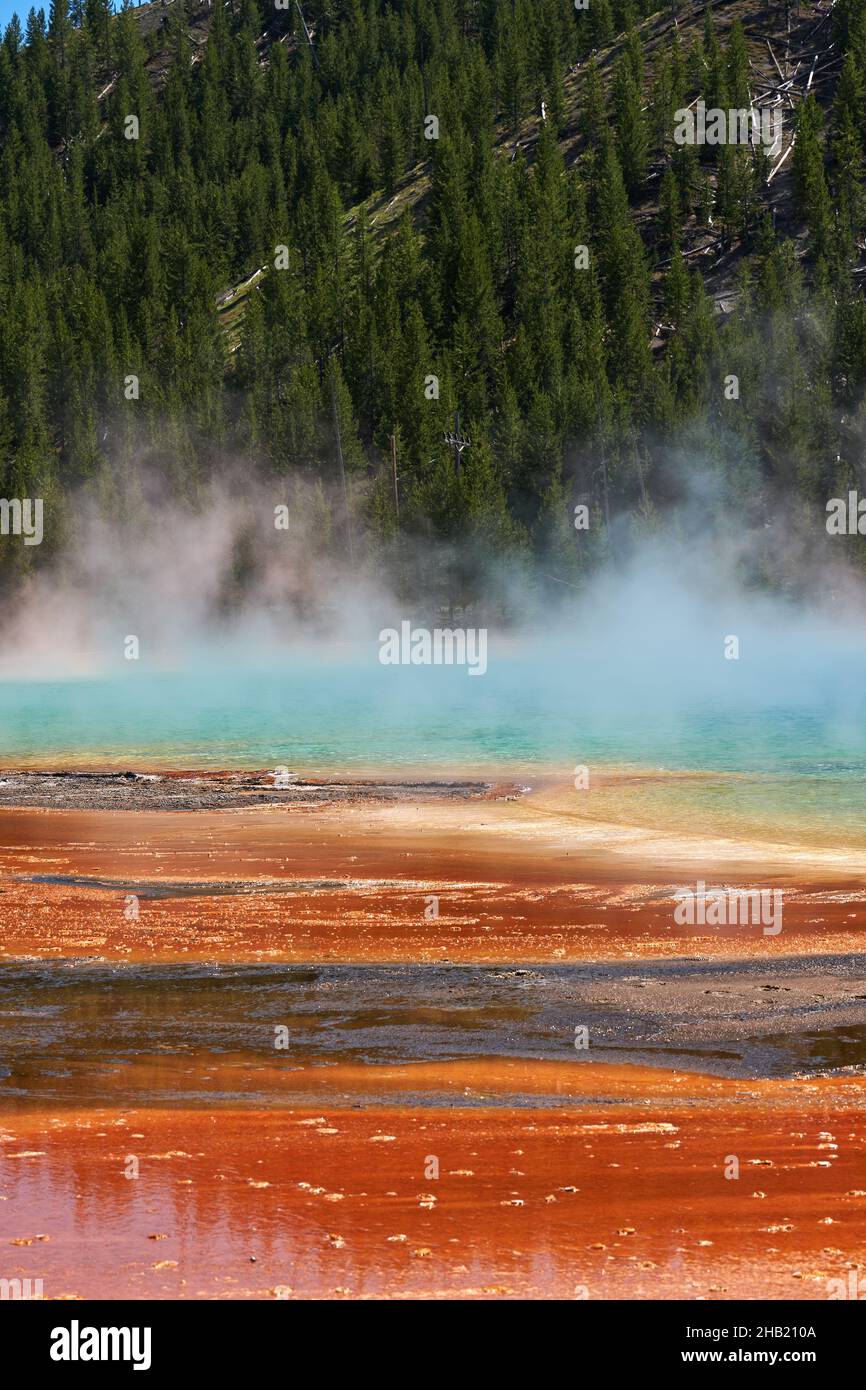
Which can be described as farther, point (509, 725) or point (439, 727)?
point (509, 725)

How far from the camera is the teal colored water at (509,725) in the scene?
23.9 m

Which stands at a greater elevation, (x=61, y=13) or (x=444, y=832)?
(x=61, y=13)

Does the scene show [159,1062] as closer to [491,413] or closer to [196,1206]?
[196,1206]

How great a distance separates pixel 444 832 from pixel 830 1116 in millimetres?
11224

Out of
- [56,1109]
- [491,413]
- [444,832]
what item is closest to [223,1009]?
[56,1109]

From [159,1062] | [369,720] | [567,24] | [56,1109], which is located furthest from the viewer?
[567,24]

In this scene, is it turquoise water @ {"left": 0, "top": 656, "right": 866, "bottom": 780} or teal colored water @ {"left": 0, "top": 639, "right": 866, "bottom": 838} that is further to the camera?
turquoise water @ {"left": 0, "top": 656, "right": 866, "bottom": 780}

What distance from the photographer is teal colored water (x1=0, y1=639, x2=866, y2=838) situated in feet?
78.5

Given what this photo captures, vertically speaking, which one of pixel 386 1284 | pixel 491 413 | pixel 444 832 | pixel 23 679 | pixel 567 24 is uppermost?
pixel 567 24

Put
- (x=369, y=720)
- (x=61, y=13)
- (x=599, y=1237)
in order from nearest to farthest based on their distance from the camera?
(x=599, y=1237) < (x=369, y=720) < (x=61, y=13)

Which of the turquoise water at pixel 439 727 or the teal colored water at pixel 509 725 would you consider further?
the turquoise water at pixel 439 727

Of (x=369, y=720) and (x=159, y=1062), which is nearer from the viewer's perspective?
(x=159, y=1062)

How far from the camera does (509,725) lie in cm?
3269

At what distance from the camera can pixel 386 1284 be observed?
17.7ft
